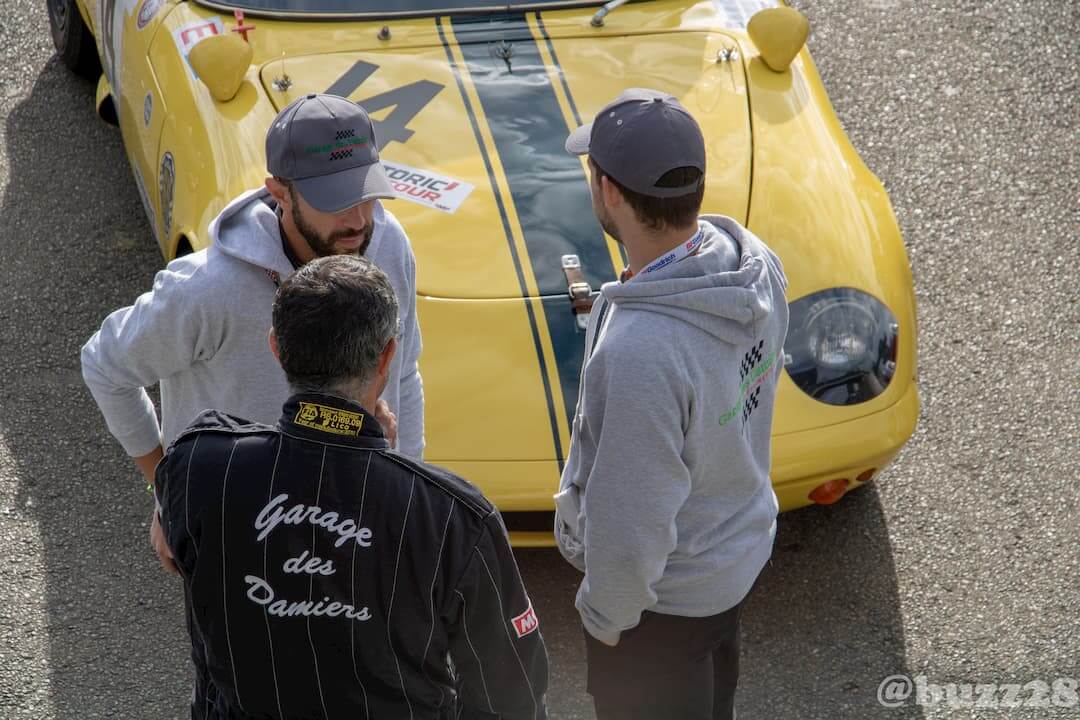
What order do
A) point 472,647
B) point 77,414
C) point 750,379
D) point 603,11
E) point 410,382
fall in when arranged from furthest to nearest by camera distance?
point 603,11, point 77,414, point 410,382, point 750,379, point 472,647

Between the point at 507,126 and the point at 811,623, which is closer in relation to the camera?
→ the point at 811,623

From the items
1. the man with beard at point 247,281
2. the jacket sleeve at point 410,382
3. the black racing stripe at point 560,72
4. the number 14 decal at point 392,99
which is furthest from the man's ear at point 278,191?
the black racing stripe at point 560,72

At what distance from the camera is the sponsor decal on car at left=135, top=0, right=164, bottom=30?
4254mm

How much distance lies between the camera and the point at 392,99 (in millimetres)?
3859

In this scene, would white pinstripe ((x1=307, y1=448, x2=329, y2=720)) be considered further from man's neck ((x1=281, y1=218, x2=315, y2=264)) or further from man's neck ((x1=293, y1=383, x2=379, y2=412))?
man's neck ((x1=281, y1=218, x2=315, y2=264))

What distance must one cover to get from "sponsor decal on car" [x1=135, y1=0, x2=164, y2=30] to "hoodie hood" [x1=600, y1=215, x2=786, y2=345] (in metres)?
2.79

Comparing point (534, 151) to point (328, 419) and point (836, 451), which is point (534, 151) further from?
point (328, 419)

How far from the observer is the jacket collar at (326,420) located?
1675mm

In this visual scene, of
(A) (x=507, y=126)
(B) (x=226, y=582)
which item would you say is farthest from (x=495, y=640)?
(A) (x=507, y=126)

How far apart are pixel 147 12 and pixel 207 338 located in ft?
8.00

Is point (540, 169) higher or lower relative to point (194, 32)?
lower

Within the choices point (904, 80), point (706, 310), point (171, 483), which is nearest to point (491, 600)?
point (171, 483)

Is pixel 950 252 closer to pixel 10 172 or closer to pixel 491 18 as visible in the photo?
pixel 491 18

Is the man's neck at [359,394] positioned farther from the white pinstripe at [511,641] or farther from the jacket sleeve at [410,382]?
the jacket sleeve at [410,382]
